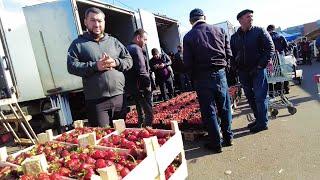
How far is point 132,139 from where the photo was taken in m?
3.72

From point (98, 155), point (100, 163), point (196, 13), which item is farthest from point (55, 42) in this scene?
point (100, 163)

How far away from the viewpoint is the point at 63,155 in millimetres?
3383

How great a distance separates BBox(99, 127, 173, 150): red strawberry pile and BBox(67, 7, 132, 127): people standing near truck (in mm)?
604

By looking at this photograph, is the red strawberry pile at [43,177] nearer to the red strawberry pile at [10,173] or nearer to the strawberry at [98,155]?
the red strawberry pile at [10,173]

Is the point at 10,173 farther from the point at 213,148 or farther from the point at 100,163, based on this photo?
the point at 213,148

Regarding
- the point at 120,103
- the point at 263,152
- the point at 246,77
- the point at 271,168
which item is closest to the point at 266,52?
the point at 246,77

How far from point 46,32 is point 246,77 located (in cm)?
446

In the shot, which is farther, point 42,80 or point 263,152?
point 42,80

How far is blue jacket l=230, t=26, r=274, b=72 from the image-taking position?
661cm

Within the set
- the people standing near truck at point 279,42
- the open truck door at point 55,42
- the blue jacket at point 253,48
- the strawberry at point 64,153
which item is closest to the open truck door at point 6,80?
the open truck door at point 55,42

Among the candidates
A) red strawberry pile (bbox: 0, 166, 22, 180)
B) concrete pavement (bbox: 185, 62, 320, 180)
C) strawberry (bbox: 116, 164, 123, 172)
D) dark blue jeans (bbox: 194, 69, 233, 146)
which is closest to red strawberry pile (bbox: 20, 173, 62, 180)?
red strawberry pile (bbox: 0, 166, 22, 180)

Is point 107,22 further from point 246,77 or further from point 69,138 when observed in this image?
point 69,138

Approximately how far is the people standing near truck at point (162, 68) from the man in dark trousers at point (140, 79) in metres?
4.77

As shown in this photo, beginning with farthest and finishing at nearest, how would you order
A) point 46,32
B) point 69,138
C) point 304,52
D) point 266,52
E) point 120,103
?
point 304,52
point 46,32
point 266,52
point 120,103
point 69,138
